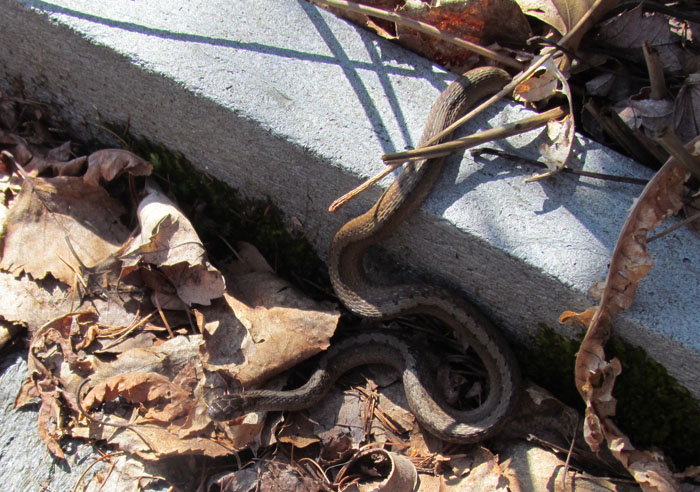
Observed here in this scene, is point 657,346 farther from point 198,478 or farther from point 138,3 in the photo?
point 138,3

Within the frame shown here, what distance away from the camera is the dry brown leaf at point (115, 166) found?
367cm

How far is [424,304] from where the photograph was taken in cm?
326

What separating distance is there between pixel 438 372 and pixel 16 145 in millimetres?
2919

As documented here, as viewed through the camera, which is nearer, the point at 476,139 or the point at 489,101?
the point at 476,139

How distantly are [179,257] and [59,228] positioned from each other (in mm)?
842

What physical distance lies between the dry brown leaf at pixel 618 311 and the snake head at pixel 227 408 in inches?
63.4

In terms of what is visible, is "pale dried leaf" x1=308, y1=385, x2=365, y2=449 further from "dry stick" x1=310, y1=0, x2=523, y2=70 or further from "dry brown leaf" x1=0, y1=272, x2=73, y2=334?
"dry stick" x1=310, y1=0, x2=523, y2=70

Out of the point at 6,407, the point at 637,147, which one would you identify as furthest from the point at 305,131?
the point at 6,407

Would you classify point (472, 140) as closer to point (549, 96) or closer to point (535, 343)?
point (549, 96)

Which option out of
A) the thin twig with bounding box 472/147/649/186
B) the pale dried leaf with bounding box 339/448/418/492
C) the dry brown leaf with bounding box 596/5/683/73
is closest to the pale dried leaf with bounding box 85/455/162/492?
the pale dried leaf with bounding box 339/448/418/492

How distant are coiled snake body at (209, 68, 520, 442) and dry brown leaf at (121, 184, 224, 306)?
0.58m

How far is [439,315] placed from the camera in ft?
10.7

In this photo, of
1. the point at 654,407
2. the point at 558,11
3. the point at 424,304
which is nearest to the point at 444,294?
the point at 424,304

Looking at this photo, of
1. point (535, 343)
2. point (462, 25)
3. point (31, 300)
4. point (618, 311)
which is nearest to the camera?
point (618, 311)
